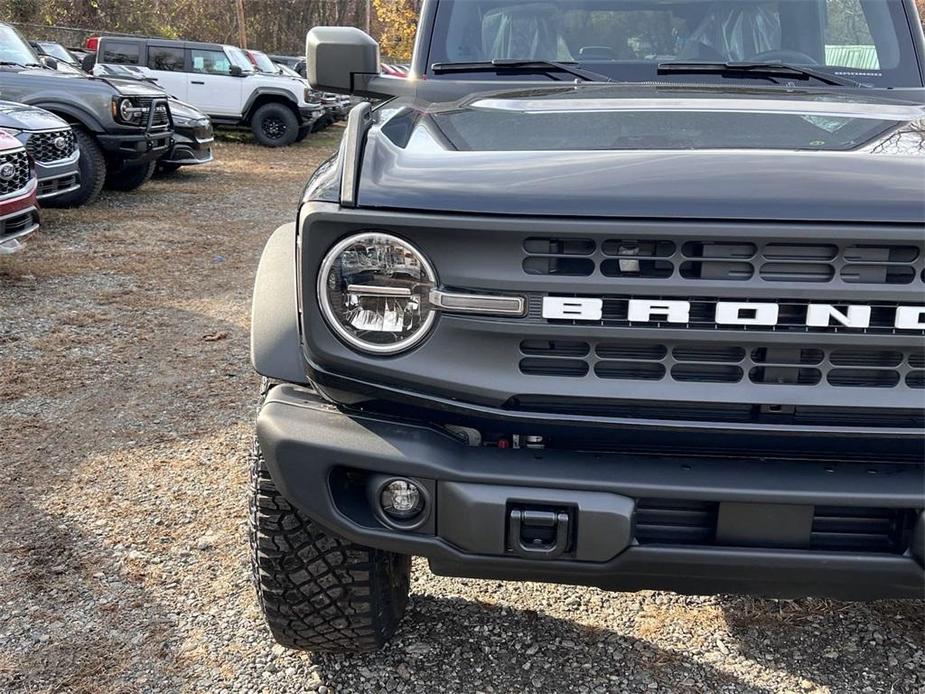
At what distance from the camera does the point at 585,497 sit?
1676 millimetres

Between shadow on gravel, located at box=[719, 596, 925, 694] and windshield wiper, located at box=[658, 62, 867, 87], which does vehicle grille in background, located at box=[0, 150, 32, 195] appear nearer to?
windshield wiper, located at box=[658, 62, 867, 87]

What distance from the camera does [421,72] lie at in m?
2.97

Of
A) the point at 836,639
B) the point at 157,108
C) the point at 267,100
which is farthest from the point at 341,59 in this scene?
the point at 267,100

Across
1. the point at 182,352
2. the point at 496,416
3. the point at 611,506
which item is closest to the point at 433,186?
the point at 496,416

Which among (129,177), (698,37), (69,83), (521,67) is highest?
(698,37)

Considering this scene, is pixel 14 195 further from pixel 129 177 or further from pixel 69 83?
pixel 129 177

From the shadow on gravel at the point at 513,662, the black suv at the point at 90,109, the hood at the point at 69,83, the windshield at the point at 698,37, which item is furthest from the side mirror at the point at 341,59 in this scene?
the hood at the point at 69,83

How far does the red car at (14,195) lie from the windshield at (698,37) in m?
3.77

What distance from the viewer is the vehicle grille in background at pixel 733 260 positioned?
1606 millimetres

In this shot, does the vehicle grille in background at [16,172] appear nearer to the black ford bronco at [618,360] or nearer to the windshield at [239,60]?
the black ford bronco at [618,360]

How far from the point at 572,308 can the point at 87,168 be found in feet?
27.2

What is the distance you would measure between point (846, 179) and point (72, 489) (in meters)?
2.82

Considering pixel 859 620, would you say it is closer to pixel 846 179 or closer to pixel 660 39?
pixel 846 179

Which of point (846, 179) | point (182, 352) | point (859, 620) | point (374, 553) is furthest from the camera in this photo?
point (182, 352)
